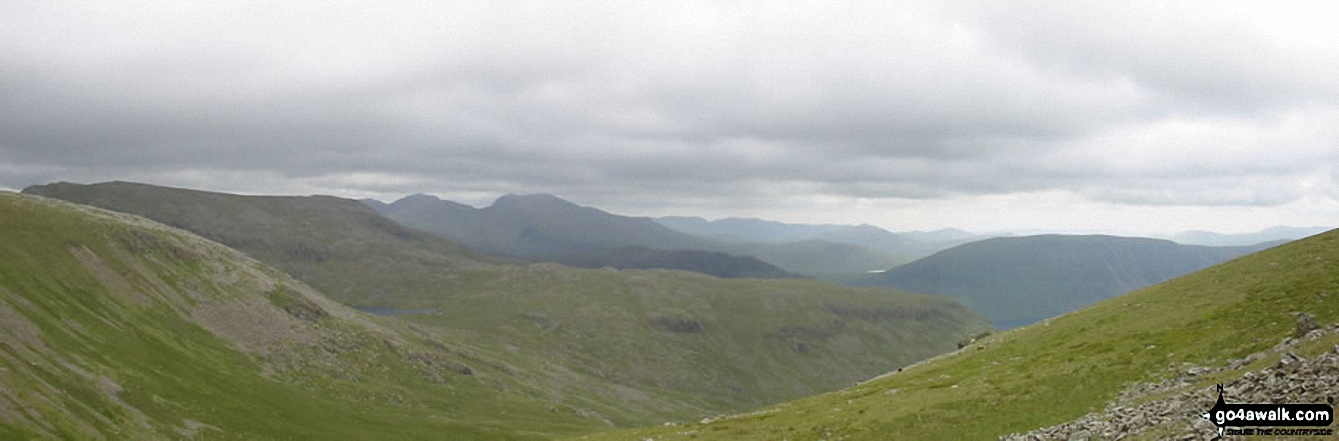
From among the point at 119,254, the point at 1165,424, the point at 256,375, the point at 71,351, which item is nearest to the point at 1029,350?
the point at 1165,424

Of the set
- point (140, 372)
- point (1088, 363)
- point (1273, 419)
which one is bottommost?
point (140, 372)

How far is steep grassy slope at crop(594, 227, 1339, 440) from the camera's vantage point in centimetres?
4434

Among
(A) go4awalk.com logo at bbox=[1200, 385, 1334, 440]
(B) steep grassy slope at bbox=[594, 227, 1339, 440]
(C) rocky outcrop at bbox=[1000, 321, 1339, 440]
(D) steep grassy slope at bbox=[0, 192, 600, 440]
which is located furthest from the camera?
(D) steep grassy slope at bbox=[0, 192, 600, 440]

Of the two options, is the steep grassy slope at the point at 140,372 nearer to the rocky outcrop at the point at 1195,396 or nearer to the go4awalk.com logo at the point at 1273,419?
the rocky outcrop at the point at 1195,396

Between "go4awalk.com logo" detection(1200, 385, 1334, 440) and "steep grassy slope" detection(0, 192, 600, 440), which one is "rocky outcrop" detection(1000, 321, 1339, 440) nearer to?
"go4awalk.com logo" detection(1200, 385, 1334, 440)

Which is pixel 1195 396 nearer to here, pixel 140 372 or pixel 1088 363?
pixel 1088 363

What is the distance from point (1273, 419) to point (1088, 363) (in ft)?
86.0

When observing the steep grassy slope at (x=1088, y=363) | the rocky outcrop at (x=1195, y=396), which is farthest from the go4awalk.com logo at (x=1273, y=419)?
the steep grassy slope at (x=1088, y=363)

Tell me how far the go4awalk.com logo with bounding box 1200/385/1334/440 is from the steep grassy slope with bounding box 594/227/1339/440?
3.30 ft

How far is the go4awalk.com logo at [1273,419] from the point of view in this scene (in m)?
25.6

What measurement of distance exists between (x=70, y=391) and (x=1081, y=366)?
135m

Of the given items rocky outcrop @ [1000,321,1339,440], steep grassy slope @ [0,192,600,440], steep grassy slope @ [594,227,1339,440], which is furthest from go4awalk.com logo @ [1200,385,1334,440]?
steep grassy slope @ [0,192,600,440]

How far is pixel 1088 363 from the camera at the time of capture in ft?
172

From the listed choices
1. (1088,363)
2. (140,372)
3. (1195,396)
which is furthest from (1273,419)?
(140,372)
